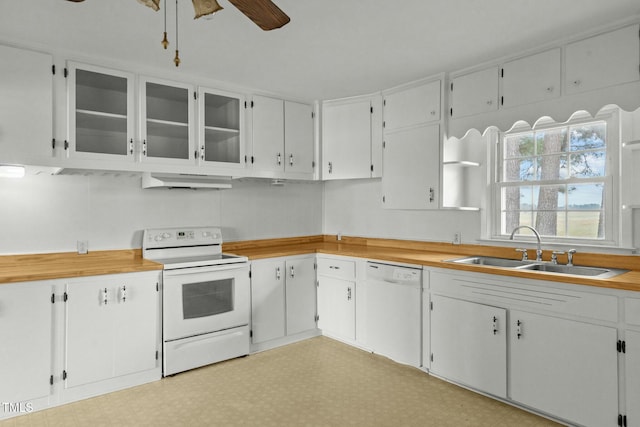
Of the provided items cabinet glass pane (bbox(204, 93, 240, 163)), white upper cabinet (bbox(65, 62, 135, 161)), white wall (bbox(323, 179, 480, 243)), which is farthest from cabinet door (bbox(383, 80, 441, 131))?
white upper cabinet (bbox(65, 62, 135, 161))

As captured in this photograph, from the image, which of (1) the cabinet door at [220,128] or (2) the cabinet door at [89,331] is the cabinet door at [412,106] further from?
(2) the cabinet door at [89,331]

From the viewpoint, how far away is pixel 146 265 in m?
3.10

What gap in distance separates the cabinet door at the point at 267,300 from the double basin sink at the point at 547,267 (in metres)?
1.58

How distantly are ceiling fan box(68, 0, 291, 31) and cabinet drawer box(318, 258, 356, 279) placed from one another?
7.93ft

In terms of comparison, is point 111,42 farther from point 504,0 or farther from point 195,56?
point 504,0

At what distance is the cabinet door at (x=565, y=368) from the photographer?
2244mm

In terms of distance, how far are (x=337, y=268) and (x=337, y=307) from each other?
0.37 meters

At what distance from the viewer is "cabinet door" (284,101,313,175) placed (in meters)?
4.16

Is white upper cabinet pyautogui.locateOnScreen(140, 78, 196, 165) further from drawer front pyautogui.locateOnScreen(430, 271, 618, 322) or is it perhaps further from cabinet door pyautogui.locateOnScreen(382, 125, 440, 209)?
drawer front pyautogui.locateOnScreen(430, 271, 618, 322)

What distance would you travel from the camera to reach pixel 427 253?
12.1 feet

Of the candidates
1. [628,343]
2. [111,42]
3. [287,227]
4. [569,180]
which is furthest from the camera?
[287,227]

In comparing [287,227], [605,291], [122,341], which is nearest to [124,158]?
[122,341]

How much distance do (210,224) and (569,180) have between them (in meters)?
3.07

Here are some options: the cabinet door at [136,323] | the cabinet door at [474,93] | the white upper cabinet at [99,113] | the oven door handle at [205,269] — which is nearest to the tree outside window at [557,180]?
the cabinet door at [474,93]
